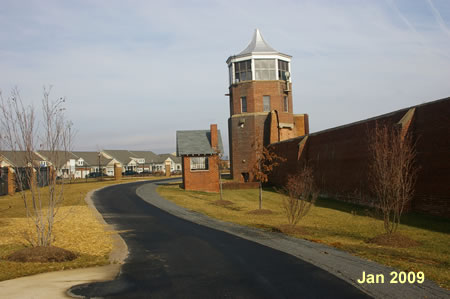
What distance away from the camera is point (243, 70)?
49.7 metres

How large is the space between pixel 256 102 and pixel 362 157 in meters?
23.9

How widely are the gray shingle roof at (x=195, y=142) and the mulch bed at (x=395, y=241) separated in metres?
25.2

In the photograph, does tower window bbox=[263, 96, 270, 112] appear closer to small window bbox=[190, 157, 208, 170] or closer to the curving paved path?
small window bbox=[190, 157, 208, 170]

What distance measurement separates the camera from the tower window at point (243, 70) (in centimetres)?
4922

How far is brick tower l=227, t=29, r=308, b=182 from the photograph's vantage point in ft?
158

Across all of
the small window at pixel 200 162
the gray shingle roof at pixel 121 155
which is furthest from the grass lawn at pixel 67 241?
the gray shingle roof at pixel 121 155

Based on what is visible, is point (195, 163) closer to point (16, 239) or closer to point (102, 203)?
point (102, 203)

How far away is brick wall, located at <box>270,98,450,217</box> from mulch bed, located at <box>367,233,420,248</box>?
588 centimetres

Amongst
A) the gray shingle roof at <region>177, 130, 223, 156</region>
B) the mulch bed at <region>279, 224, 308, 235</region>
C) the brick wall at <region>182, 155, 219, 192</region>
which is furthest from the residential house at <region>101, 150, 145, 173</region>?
the mulch bed at <region>279, 224, 308, 235</region>

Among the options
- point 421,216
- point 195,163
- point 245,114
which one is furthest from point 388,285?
point 245,114

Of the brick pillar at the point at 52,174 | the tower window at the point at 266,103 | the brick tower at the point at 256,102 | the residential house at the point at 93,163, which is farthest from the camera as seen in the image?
the residential house at the point at 93,163

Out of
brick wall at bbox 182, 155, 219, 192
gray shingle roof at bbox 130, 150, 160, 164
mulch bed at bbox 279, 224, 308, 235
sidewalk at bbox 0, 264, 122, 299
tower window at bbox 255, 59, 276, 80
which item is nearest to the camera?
sidewalk at bbox 0, 264, 122, 299

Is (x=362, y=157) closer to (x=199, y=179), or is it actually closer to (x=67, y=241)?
(x=199, y=179)

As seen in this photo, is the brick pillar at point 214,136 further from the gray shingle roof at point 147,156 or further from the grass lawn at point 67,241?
the gray shingle roof at point 147,156
